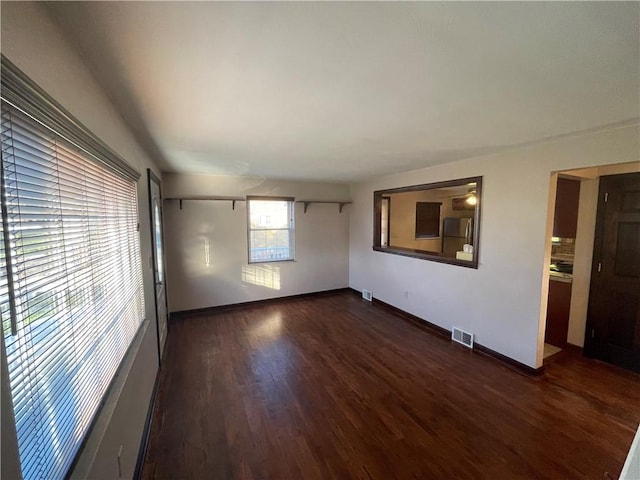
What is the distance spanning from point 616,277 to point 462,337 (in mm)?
1674

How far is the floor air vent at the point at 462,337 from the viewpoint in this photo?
11.0 feet

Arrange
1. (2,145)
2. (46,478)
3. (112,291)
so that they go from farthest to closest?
1. (112,291)
2. (46,478)
3. (2,145)

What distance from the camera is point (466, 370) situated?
286cm

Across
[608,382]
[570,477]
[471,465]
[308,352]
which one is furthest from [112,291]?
[608,382]

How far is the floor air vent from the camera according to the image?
131 inches

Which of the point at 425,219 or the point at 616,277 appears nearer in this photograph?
the point at 616,277

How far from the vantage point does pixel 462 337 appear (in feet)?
11.3

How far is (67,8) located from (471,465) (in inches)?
120

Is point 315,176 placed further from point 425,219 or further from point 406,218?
point 425,219

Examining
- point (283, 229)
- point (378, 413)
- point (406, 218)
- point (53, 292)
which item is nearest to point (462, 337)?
point (378, 413)

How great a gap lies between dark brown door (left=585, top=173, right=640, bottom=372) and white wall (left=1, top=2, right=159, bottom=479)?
443 cm

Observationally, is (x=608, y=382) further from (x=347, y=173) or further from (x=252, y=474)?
(x=347, y=173)

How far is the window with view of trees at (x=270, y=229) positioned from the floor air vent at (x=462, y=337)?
3.03 m

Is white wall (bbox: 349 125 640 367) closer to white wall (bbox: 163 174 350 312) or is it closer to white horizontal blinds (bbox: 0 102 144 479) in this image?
white wall (bbox: 163 174 350 312)
